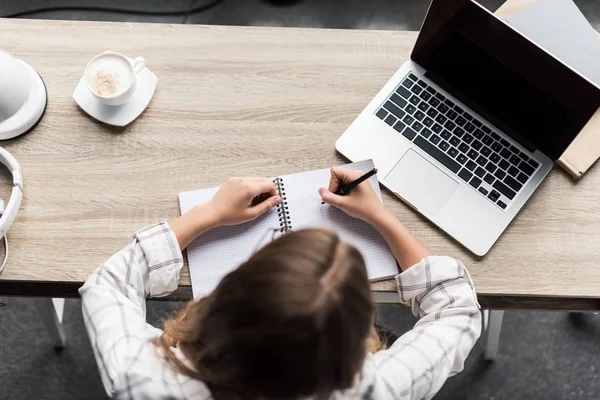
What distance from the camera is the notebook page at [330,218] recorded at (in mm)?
925

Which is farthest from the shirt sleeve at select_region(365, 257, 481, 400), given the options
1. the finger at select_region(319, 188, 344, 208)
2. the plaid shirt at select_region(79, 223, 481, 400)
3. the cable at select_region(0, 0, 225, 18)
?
the cable at select_region(0, 0, 225, 18)

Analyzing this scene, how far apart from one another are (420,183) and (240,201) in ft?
0.85

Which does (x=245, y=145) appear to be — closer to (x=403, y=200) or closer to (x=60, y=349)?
(x=403, y=200)

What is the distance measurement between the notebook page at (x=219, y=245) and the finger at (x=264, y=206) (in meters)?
0.02

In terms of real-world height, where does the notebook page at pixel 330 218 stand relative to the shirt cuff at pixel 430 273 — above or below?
below

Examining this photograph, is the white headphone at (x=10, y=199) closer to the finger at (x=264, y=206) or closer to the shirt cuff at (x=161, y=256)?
the shirt cuff at (x=161, y=256)

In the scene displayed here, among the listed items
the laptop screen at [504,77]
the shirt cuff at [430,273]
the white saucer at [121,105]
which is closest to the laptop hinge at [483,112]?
the laptop screen at [504,77]

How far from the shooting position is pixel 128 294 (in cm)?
89

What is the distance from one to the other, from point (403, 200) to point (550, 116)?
0.23m

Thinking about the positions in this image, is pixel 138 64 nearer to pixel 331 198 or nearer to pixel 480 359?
pixel 331 198

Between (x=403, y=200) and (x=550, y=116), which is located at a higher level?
(x=550, y=116)

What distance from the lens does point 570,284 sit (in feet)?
→ 2.98

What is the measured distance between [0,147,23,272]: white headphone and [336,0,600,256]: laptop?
18.1 inches

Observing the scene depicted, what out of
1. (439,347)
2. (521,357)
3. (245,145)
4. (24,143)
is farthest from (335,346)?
(521,357)
